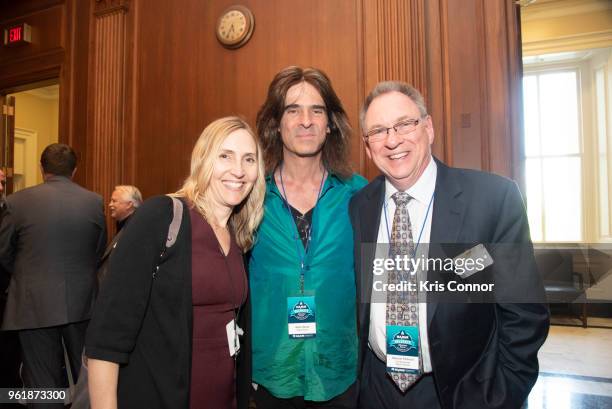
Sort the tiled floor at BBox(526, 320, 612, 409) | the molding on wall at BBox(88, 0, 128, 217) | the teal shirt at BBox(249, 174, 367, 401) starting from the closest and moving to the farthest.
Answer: the teal shirt at BBox(249, 174, 367, 401) → the tiled floor at BBox(526, 320, 612, 409) → the molding on wall at BBox(88, 0, 128, 217)

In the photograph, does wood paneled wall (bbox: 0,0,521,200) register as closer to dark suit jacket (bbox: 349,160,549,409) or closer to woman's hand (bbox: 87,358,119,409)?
dark suit jacket (bbox: 349,160,549,409)

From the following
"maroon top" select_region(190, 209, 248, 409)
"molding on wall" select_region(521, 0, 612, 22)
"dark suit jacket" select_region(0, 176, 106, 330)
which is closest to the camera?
"maroon top" select_region(190, 209, 248, 409)

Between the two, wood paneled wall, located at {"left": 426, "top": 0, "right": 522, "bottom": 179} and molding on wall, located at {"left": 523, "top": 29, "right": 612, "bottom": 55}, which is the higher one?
molding on wall, located at {"left": 523, "top": 29, "right": 612, "bottom": 55}

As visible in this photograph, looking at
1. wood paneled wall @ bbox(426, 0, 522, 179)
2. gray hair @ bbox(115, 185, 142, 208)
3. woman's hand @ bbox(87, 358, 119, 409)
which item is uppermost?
wood paneled wall @ bbox(426, 0, 522, 179)

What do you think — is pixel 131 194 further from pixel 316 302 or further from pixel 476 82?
pixel 476 82

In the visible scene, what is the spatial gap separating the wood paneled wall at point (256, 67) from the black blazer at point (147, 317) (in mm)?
2393

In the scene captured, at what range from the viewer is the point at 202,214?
4.47 feet

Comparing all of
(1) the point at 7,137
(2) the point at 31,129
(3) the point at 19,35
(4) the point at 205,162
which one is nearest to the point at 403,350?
(4) the point at 205,162

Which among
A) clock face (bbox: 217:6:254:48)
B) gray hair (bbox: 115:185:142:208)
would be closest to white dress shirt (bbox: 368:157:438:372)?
clock face (bbox: 217:6:254:48)

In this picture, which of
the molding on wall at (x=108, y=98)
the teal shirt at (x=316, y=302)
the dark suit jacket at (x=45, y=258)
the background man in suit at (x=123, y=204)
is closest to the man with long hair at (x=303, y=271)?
the teal shirt at (x=316, y=302)

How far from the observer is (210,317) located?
126 cm

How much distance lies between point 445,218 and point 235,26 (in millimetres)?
3172

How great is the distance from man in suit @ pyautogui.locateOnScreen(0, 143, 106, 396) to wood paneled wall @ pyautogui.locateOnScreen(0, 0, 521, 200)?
1312 mm

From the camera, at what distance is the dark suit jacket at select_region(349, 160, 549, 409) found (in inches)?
49.7
